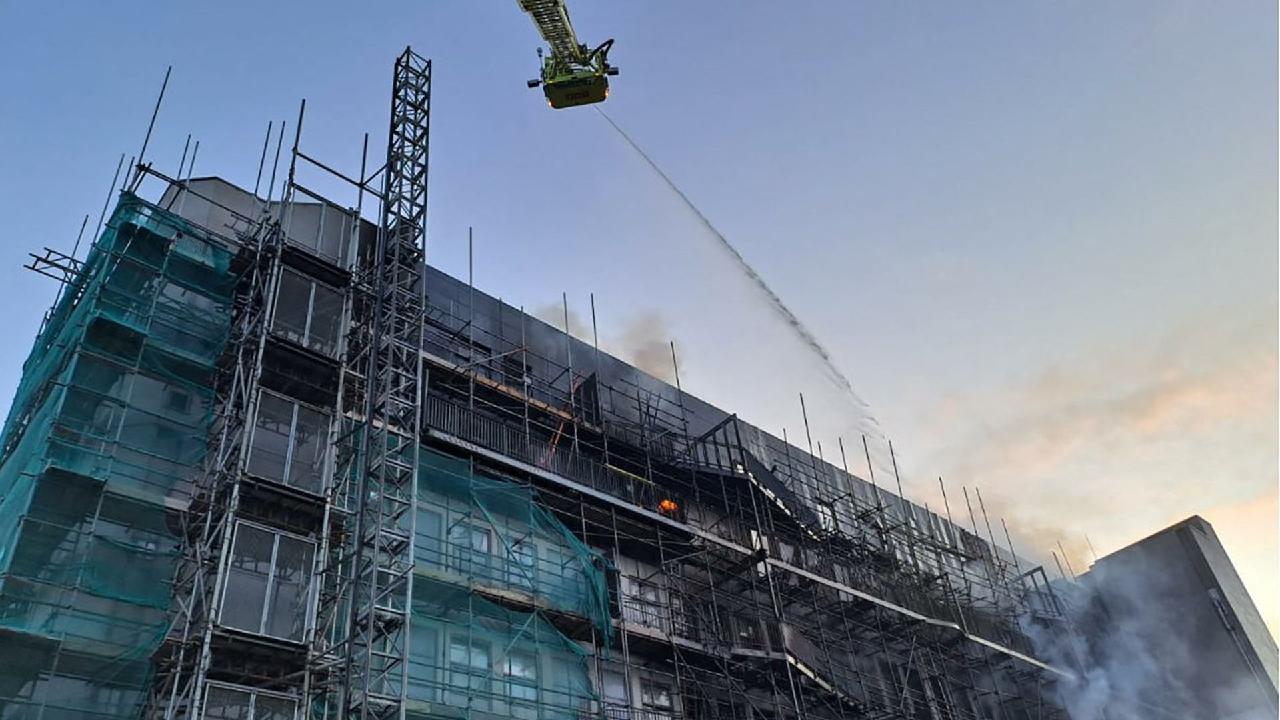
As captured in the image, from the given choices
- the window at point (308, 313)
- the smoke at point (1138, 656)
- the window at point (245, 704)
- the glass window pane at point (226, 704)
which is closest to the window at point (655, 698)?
the window at point (245, 704)

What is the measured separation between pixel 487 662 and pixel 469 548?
108 inches

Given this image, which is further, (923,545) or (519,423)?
(923,545)

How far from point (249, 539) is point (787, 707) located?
16.7 m

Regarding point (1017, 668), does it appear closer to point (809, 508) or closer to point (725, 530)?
point (809, 508)

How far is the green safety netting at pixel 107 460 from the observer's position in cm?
1767

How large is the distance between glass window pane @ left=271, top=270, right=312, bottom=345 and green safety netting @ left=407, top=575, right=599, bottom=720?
269 inches

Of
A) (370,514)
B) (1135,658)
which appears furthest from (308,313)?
(1135,658)

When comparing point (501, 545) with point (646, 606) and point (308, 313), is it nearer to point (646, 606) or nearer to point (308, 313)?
point (646, 606)

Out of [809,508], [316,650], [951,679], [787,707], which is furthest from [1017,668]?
[316,650]

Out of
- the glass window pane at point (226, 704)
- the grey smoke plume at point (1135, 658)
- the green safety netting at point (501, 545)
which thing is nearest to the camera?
the glass window pane at point (226, 704)

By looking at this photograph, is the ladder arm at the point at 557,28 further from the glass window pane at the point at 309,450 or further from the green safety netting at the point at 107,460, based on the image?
the glass window pane at the point at 309,450

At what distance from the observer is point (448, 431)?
85.0ft

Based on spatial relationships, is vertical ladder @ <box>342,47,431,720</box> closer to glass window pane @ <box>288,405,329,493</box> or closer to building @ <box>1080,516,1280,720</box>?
glass window pane @ <box>288,405,329,493</box>

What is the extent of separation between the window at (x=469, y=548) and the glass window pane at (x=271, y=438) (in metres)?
4.50
